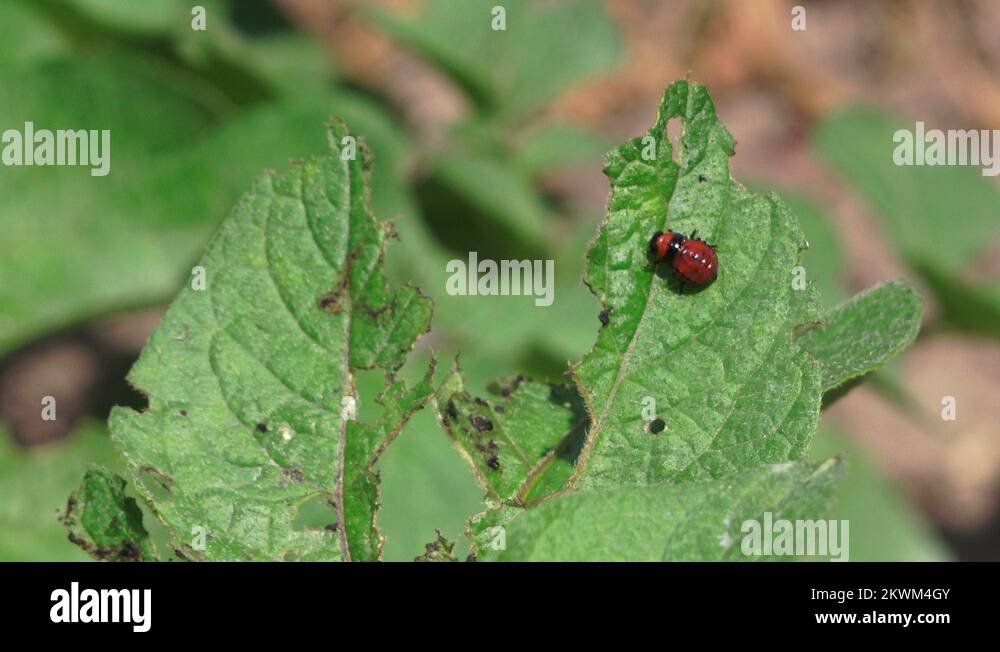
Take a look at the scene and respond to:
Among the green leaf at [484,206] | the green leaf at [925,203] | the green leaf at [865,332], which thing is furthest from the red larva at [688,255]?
the green leaf at [925,203]

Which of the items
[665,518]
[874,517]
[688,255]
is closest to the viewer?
[665,518]

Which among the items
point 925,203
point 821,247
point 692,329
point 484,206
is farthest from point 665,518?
point 925,203

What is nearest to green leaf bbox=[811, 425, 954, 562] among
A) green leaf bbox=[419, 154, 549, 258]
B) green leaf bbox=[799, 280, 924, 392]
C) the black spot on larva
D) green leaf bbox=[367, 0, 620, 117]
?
green leaf bbox=[419, 154, 549, 258]

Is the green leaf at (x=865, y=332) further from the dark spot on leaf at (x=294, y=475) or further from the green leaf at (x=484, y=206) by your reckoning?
the green leaf at (x=484, y=206)

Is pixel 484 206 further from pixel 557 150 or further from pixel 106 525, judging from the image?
pixel 106 525

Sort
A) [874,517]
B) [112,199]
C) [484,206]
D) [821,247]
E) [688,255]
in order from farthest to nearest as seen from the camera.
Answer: [874,517]
[821,247]
[484,206]
[112,199]
[688,255]

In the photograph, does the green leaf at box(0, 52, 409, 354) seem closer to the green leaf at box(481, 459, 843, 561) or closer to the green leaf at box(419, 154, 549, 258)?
the green leaf at box(419, 154, 549, 258)
